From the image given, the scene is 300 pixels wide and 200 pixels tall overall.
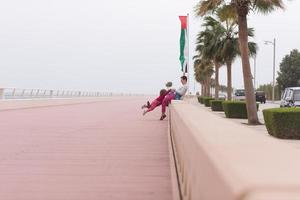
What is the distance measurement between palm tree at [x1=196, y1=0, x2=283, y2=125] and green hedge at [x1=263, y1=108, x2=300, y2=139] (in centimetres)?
610

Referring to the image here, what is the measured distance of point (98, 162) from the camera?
968 centimetres

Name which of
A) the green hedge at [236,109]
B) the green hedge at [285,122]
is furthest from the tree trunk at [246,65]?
the green hedge at [285,122]

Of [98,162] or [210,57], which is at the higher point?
[210,57]

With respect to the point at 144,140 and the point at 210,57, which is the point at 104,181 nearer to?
the point at 144,140

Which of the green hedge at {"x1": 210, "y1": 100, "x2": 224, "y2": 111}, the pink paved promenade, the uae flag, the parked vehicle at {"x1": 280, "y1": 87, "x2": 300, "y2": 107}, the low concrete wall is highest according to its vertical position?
the uae flag

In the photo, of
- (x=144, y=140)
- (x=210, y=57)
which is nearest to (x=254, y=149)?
(x=144, y=140)

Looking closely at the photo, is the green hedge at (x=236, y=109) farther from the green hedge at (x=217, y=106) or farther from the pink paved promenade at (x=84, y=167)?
the pink paved promenade at (x=84, y=167)

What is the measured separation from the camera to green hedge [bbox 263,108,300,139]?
17.4 m

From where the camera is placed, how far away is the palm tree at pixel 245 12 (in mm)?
23438

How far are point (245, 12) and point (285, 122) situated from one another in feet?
25.0

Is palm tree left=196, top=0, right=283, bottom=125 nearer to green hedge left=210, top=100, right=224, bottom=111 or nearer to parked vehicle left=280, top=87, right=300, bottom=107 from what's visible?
parked vehicle left=280, top=87, right=300, bottom=107

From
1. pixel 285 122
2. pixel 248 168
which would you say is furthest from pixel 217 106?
pixel 248 168

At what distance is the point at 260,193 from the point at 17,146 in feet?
35.0

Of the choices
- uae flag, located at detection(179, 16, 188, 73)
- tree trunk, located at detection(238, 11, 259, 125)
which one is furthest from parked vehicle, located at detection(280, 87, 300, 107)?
uae flag, located at detection(179, 16, 188, 73)
